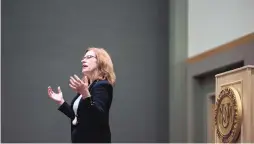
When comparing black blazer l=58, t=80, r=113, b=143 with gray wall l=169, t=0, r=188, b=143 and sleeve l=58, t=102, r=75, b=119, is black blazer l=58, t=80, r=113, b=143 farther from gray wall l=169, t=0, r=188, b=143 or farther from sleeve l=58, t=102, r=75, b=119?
gray wall l=169, t=0, r=188, b=143

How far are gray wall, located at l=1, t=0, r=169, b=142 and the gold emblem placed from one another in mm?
967

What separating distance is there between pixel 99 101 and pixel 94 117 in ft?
0.23

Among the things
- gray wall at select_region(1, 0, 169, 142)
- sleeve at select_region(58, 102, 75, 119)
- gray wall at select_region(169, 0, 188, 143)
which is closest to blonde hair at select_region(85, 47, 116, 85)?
sleeve at select_region(58, 102, 75, 119)

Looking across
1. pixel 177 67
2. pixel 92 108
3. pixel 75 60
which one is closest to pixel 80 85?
pixel 92 108

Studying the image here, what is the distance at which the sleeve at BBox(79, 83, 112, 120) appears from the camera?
1.97 m

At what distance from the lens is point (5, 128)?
10.1 ft

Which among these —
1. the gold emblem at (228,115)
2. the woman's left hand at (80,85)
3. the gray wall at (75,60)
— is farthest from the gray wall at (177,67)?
the woman's left hand at (80,85)

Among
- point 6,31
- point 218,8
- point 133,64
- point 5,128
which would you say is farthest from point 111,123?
point 218,8

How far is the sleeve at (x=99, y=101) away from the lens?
1973mm

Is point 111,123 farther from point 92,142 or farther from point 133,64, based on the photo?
point 92,142

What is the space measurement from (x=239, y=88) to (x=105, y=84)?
640mm

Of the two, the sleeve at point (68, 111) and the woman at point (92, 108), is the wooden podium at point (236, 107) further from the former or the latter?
the sleeve at point (68, 111)

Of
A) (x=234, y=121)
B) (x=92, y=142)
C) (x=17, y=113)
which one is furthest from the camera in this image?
(x=17, y=113)

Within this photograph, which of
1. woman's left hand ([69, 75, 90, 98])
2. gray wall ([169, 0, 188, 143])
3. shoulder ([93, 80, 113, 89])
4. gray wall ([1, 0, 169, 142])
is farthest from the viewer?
gray wall ([169, 0, 188, 143])
